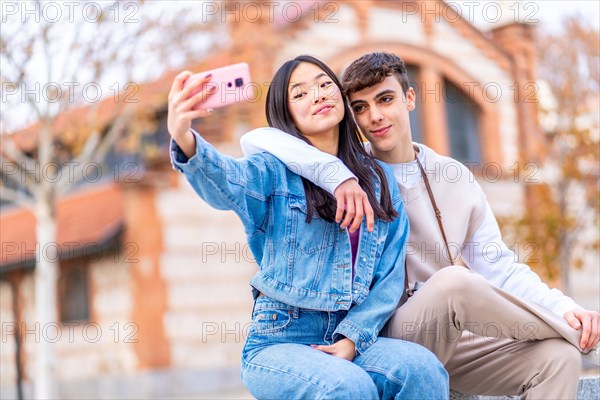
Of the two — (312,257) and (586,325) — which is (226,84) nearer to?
(312,257)

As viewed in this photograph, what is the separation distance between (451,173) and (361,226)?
2.47ft

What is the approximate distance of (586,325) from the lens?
11.0ft

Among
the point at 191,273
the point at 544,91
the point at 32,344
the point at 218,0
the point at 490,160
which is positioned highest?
the point at 218,0

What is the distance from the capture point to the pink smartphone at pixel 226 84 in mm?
2898

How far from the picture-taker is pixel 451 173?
399 centimetres

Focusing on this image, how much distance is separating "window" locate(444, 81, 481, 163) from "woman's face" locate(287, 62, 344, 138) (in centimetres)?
1550

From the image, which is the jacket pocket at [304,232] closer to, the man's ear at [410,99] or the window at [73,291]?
the man's ear at [410,99]

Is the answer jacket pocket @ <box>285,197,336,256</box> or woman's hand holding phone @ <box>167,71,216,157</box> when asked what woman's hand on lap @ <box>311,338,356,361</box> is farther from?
woman's hand holding phone @ <box>167,71,216,157</box>

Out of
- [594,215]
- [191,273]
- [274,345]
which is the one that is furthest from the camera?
[594,215]

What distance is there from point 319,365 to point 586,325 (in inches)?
42.8

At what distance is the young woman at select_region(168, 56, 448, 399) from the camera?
3.01m

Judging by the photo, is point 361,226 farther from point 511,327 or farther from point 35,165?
point 35,165

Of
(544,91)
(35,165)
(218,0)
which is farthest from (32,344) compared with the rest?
(544,91)

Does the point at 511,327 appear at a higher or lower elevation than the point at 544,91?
lower
